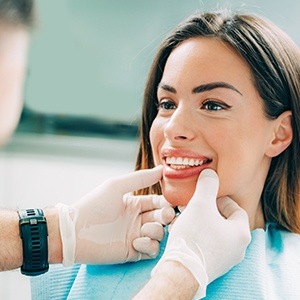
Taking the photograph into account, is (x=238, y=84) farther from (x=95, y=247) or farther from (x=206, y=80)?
(x=95, y=247)

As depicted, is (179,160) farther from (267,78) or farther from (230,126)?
(267,78)

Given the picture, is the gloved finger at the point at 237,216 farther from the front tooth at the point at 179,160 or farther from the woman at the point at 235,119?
the front tooth at the point at 179,160

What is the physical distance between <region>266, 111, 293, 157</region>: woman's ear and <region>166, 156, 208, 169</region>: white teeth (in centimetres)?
23

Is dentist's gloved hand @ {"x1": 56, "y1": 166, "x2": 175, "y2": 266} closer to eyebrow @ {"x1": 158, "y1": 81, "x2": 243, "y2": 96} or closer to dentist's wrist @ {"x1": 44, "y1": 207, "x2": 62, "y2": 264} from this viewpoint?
dentist's wrist @ {"x1": 44, "y1": 207, "x2": 62, "y2": 264}

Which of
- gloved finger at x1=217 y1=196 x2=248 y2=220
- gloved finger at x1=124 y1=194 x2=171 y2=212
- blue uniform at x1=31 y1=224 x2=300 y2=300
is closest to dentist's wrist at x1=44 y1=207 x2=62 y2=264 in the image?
blue uniform at x1=31 y1=224 x2=300 y2=300

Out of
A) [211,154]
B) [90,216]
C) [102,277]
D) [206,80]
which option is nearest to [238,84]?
[206,80]

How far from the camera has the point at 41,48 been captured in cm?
272

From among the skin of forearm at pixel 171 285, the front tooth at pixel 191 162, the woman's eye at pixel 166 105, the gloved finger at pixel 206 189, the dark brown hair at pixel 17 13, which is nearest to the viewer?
the dark brown hair at pixel 17 13

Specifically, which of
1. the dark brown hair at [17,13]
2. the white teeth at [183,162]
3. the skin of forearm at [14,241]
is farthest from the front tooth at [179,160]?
the dark brown hair at [17,13]

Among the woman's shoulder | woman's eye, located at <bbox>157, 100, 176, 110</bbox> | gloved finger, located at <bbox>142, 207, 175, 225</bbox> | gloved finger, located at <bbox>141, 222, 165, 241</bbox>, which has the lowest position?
the woman's shoulder

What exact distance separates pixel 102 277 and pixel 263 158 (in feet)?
1.95

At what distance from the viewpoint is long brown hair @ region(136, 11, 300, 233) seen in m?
1.69

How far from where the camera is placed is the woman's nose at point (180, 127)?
1.67 m

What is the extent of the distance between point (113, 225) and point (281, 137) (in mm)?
562
